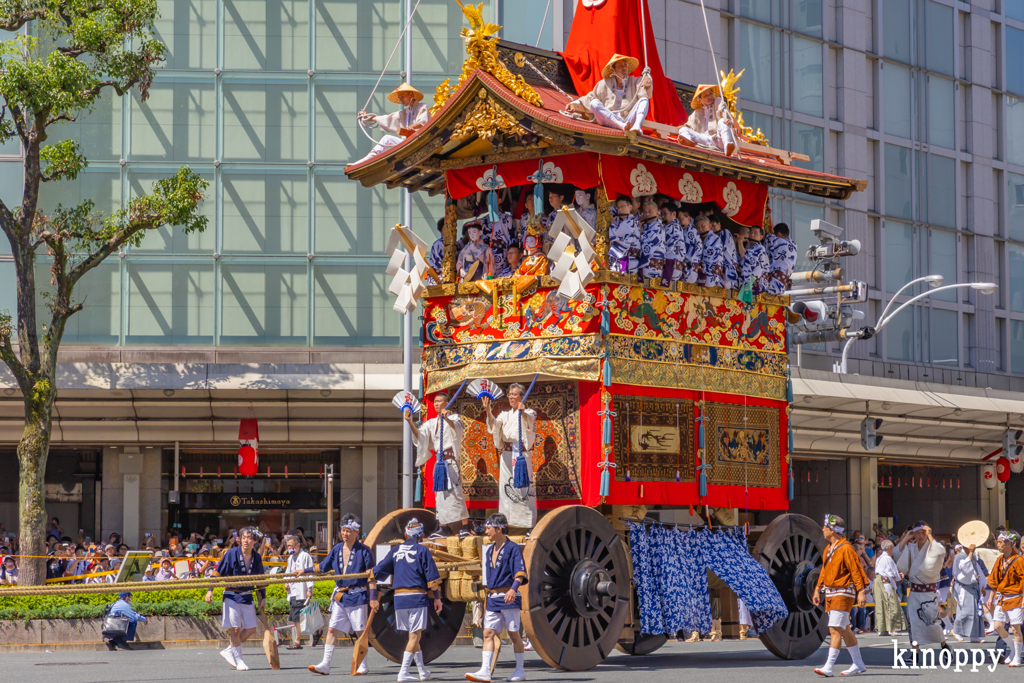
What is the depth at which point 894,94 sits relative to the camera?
46.0 meters

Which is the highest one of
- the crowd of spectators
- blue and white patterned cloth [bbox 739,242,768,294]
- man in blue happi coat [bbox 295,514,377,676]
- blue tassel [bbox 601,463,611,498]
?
blue and white patterned cloth [bbox 739,242,768,294]

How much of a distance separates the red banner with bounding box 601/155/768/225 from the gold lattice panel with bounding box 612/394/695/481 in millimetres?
2487

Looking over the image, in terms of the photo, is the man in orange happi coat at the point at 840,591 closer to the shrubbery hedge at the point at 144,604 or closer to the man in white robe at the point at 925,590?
the man in white robe at the point at 925,590

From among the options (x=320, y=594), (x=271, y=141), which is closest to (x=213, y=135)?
(x=271, y=141)

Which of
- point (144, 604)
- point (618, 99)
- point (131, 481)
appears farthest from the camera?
point (131, 481)

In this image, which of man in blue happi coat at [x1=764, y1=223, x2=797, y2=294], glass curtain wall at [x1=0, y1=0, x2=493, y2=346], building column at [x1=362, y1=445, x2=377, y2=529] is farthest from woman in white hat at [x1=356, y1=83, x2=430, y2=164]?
building column at [x1=362, y1=445, x2=377, y2=529]

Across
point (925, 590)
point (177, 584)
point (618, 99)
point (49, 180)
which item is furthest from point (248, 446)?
point (177, 584)

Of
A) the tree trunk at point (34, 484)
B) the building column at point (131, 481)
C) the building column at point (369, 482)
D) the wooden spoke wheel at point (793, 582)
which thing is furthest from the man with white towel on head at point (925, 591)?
the building column at point (131, 481)

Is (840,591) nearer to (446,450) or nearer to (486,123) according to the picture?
(446,450)

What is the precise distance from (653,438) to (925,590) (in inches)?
202

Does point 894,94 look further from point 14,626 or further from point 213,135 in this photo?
point 14,626

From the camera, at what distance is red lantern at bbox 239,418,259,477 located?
118ft

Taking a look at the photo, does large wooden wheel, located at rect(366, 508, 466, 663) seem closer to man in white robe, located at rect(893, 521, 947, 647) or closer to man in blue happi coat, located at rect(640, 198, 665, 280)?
man in blue happi coat, located at rect(640, 198, 665, 280)

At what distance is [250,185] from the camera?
3672 centimetres
